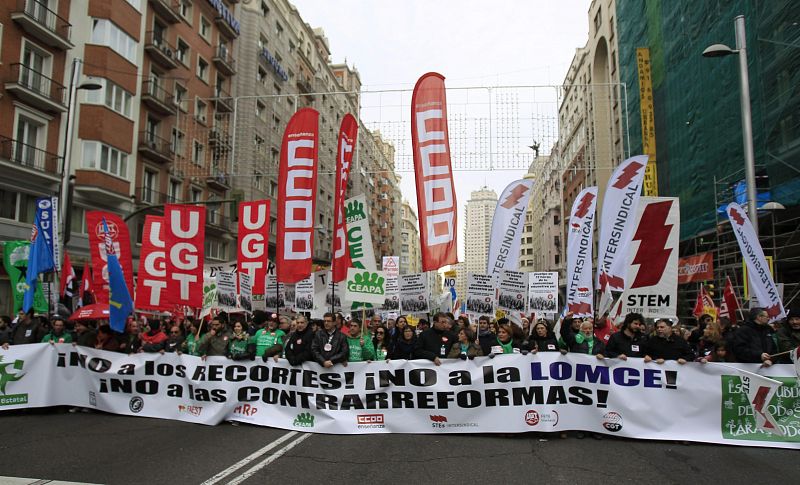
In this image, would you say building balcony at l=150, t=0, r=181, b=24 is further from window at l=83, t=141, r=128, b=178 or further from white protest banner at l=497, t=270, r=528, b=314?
white protest banner at l=497, t=270, r=528, b=314

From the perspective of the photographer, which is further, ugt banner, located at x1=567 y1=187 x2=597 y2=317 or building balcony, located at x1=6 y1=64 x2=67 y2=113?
building balcony, located at x1=6 y1=64 x2=67 y2=113

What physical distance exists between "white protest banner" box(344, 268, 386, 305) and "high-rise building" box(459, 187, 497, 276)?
17476 centimetres

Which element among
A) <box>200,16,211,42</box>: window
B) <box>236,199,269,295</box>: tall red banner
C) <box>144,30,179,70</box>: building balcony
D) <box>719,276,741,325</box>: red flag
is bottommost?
<box>719,276,741,325</box>: red flag

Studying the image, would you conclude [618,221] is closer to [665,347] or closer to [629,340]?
[629,340]

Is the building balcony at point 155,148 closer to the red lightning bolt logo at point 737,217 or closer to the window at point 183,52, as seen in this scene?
the window at point 183,52

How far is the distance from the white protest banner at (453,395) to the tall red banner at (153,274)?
1949 mm

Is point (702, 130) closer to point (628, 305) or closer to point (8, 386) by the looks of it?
point (628, 305)

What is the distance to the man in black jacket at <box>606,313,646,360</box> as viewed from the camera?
7.76 metres

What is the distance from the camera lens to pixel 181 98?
32.3m

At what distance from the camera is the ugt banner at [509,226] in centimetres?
1318

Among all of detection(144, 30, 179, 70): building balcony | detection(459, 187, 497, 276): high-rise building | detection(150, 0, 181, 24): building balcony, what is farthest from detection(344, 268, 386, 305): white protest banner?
detection(459, 187, 497, 276): high-rise building

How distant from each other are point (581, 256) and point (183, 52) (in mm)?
28869

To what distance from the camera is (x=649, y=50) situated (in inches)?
1034

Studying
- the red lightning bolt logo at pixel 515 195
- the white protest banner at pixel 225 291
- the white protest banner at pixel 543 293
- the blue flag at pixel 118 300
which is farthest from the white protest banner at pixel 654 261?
the blue flag at pixel 118 300
